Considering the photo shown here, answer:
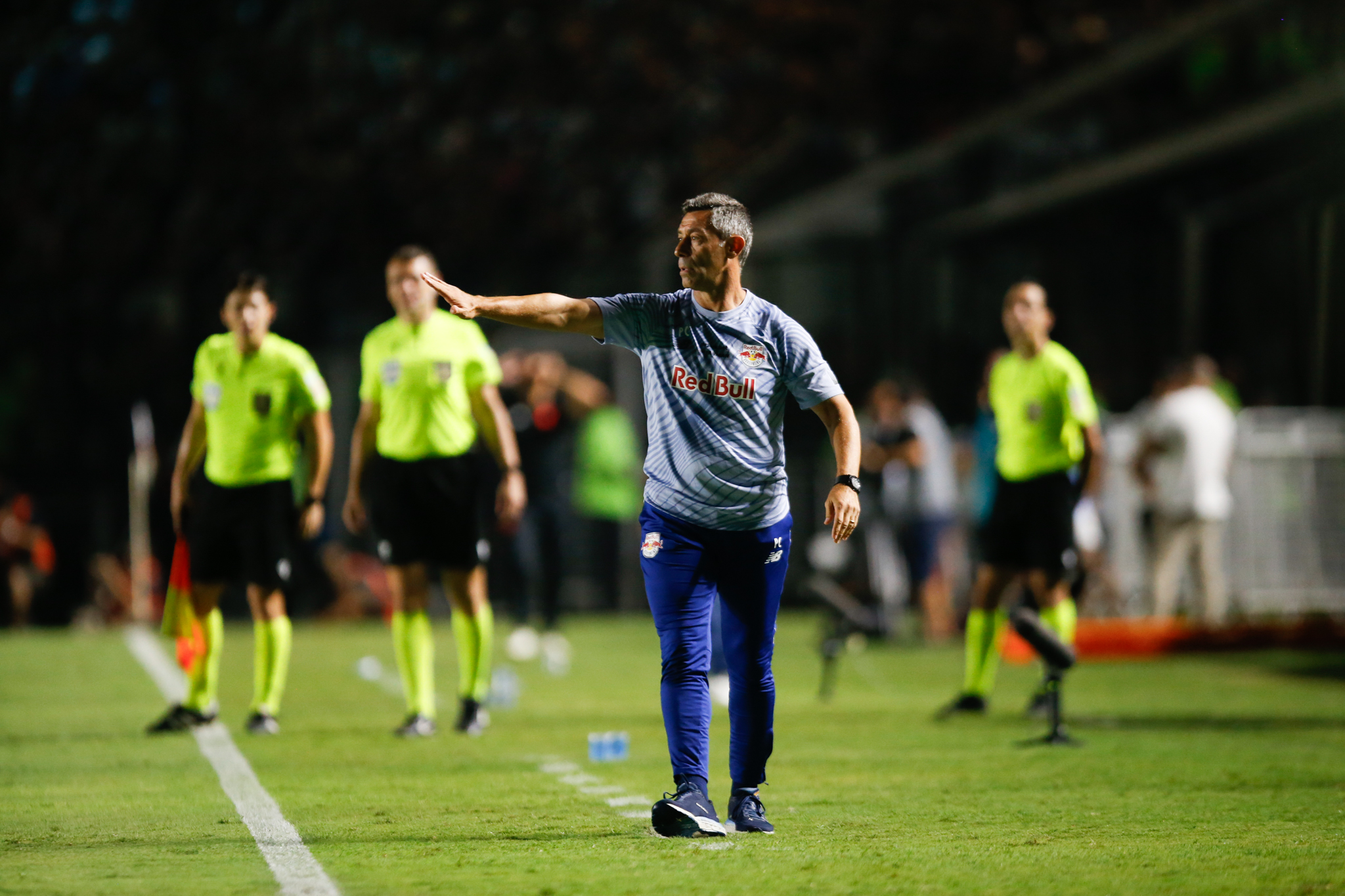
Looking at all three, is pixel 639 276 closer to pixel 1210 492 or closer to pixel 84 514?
pixel 84 514

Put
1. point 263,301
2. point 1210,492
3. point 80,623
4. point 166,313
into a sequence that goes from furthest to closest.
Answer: point 166,313, point 80,623, point 1210,492, point 263,301

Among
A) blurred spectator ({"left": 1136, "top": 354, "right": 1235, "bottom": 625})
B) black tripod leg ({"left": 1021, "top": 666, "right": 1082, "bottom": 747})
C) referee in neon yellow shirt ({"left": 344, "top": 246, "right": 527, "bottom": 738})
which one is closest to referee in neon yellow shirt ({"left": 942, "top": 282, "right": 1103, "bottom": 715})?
black tripod leg ({"left": 1021, "top": 666, "right": 1082, "bottom": 747})

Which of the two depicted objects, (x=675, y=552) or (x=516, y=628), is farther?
(x=516, y=628)

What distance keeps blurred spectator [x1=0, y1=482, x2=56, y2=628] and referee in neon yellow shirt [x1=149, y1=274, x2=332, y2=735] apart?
474 inches

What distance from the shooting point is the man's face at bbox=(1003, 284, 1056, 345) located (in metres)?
10.9

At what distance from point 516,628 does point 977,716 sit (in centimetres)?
749

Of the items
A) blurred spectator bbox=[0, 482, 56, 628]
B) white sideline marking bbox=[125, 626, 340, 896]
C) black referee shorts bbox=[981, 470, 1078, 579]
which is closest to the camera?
white sideline marking bbox=[125, 626, 340, 896]

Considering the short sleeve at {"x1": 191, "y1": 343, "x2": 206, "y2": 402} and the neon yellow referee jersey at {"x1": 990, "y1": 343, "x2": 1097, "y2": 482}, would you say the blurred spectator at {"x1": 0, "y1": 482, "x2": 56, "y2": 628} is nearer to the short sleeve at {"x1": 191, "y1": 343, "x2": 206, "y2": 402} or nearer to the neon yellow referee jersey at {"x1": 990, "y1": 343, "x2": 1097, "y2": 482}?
the short sleeve at {"x1": 191, "y1": 343, "x2": 206, "y2": 402}

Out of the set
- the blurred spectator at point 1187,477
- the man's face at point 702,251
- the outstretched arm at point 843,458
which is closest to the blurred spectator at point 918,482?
the blurred spectator at point 1187,477

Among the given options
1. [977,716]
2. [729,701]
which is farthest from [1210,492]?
[729,701]

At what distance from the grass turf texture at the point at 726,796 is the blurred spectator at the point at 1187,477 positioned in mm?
2567

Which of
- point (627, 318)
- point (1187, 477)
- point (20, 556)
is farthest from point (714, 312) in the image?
point (20, 556)

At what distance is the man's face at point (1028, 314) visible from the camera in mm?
10875

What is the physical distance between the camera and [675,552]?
6914 millimetres
